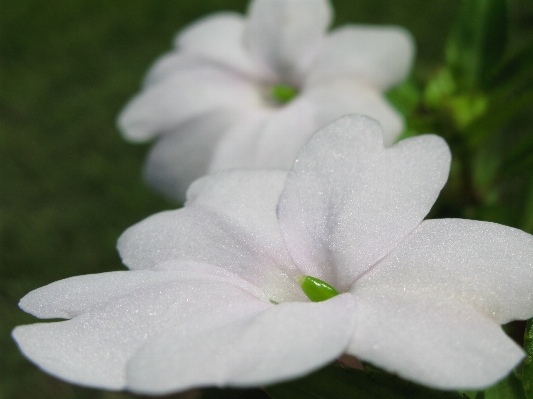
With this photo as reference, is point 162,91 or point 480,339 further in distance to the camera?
point 162,91

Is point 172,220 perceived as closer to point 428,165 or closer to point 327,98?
point 428,165

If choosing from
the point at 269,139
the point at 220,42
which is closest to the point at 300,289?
the point at 269,139

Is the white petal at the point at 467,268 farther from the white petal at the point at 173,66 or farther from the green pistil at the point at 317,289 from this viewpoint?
the white petal at the point at 173,66

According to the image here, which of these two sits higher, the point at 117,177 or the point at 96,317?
the point at 96,317

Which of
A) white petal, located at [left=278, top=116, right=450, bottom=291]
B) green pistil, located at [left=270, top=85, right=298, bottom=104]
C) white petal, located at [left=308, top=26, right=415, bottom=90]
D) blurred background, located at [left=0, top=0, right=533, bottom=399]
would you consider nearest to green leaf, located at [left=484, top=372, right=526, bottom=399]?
white petal, located at [left=278, top=116, right=450, bottom=291]

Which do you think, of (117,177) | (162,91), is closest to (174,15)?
(117,177)
